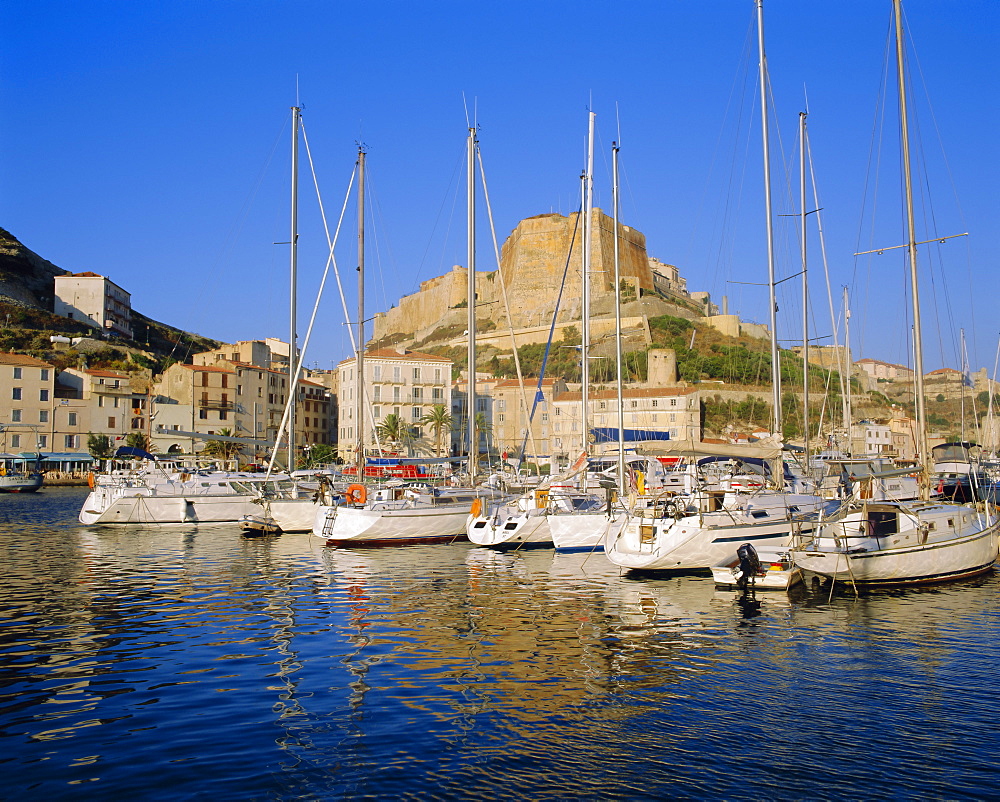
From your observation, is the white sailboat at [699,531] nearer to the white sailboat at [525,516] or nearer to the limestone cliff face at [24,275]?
the white sailboat at [525,516]

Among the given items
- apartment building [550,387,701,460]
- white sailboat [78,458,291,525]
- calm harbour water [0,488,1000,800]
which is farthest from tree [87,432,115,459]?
calm harbour water [0,488,1000,800]

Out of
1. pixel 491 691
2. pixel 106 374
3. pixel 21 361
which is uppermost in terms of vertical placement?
pixel 21 361

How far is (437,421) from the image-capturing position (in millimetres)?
68000

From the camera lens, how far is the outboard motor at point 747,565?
56.9ft

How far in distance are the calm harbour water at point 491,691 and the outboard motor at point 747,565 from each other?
0.88 meters

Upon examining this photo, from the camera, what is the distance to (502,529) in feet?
81.5

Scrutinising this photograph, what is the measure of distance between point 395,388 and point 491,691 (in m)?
62.1

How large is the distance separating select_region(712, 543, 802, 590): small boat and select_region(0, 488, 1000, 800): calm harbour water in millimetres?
572

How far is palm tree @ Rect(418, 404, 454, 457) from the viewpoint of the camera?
68125 millimetres

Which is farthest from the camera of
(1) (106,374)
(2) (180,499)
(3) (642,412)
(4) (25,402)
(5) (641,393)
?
(1) (106,374)

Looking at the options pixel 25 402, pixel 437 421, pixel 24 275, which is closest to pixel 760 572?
pixel 437 421

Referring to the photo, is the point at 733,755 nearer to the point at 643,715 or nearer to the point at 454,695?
the point at 643,715

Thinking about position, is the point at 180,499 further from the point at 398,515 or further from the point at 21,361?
the point at 21,361

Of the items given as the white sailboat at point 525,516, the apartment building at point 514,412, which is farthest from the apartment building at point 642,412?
the white sailboat at point 525,516
